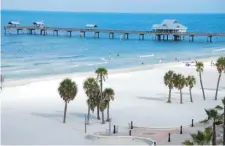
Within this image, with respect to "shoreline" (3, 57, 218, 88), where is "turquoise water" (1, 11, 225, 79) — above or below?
above

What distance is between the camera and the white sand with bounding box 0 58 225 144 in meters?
32.7

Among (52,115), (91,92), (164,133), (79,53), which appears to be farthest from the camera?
(79,53)

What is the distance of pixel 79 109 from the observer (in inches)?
1585

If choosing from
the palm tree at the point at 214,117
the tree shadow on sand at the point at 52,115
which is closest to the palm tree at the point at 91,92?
the tree shadow on sand at the point at 52,115

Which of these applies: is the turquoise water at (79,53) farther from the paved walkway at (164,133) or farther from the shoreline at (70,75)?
the paved walkway at (164,133)

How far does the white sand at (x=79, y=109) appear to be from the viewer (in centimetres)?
3266

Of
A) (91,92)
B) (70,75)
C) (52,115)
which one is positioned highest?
(70,75)

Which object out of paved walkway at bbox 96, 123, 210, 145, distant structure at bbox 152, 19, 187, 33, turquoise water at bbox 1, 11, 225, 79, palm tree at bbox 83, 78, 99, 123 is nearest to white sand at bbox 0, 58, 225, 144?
palm tree at bbox 83, 78, 99, 123

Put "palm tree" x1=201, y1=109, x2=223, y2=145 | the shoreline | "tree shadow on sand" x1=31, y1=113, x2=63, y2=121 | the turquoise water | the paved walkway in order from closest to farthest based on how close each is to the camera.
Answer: "palm tree" x1=201, y1=109, x2=223, y2=145 < the paved walkway < "tree shadow on sand" x1=31, y1=113, x2=63, y2=121 < the shoreline < the turquoise water

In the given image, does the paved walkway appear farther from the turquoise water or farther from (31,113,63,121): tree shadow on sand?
the turquoise water

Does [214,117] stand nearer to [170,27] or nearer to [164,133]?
[164,133]

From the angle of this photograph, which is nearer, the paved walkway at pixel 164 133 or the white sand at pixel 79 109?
the paved walkway at pixel 164 133

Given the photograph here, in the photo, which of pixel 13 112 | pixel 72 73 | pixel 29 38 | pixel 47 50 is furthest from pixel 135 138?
pixel 29 38

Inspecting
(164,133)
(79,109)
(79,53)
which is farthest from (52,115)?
(79,53)
